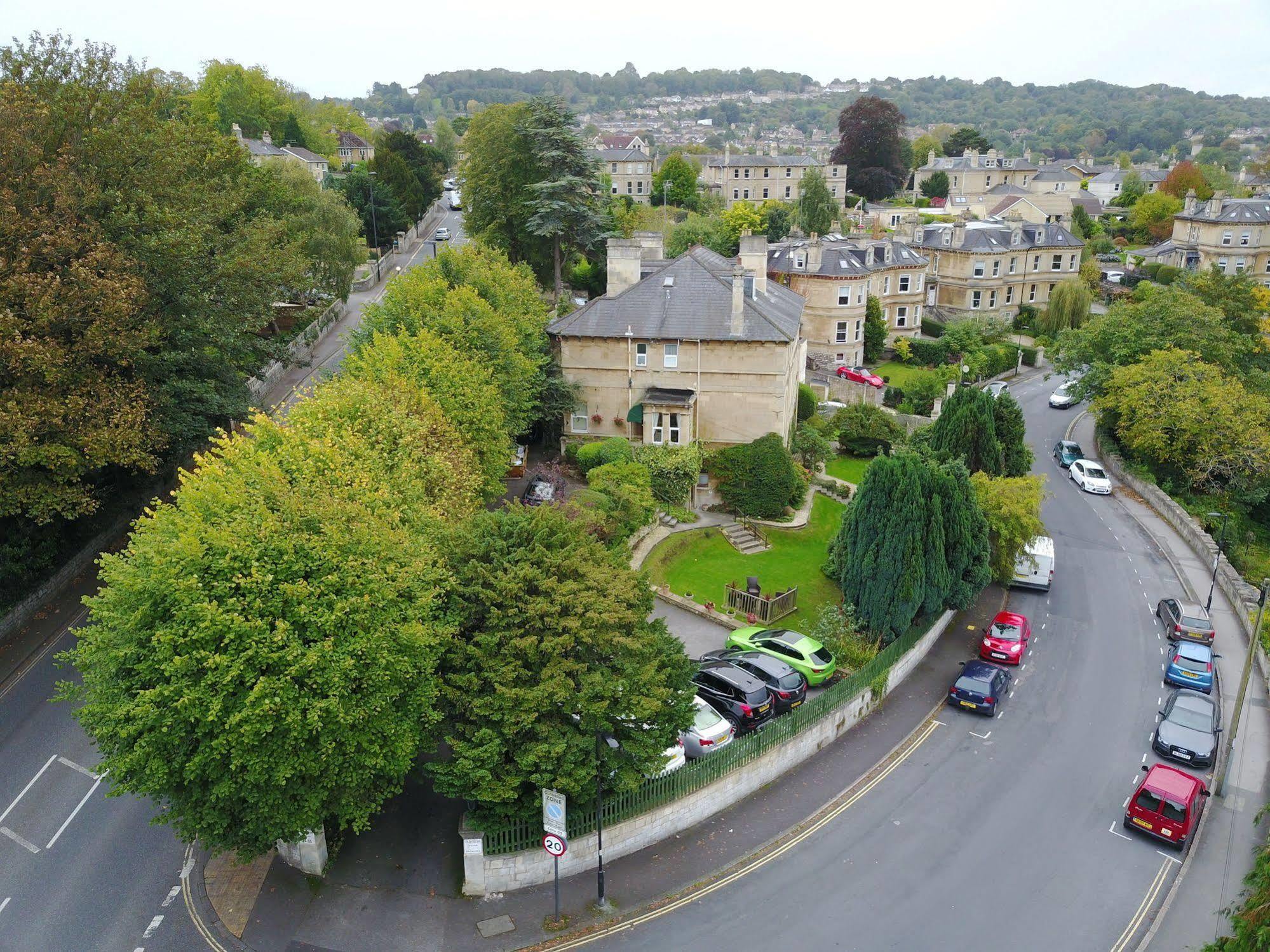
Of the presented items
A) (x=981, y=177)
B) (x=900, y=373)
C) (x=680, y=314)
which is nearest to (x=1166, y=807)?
(x=680, y=314)

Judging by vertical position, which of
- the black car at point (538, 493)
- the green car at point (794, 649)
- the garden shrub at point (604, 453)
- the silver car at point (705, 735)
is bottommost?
the green car at point (794, 649)

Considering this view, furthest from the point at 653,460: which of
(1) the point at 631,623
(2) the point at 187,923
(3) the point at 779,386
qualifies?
(2) the point at 187,923

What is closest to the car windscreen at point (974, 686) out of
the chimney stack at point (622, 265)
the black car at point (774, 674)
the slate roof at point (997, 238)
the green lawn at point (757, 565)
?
the black car at point (774, 674)

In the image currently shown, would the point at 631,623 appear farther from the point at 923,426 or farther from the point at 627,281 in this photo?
the point at 923,426

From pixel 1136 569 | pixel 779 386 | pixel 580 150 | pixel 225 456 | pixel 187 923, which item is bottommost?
pixel 1136 569

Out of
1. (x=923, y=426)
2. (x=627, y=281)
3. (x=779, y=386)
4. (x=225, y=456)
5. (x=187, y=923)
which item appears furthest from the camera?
(x=923, y=426)

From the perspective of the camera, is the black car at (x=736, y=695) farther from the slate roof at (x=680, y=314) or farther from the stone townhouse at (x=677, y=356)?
the slate roof at (x=680, y=314)

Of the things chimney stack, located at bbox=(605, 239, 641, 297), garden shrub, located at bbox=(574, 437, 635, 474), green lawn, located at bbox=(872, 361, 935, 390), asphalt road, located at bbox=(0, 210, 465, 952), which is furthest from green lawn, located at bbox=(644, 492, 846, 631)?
green lawn, located at bbox=(872, 361, 935, 390)

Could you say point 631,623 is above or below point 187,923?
above
